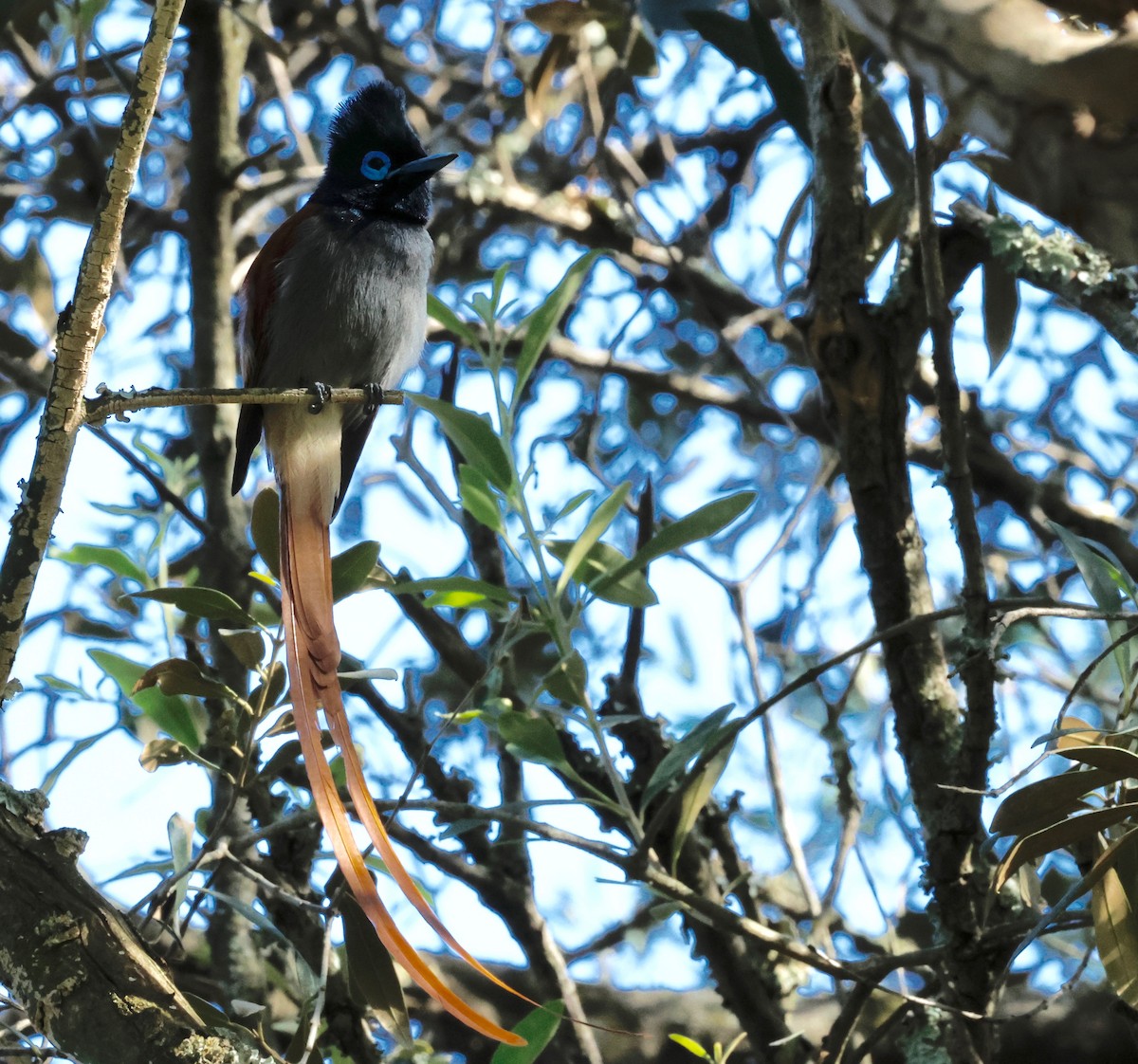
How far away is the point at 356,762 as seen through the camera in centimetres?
177

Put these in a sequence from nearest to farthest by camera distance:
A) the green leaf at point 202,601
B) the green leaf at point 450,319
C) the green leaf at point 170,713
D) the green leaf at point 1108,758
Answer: the green leaf at point 1108,758 < the green leaf at point 202,601 < the green leaf at point 170,713 < the green leaf at point 450,319

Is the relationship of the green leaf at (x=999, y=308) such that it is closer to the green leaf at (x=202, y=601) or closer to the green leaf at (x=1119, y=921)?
the green leaf at (x=1119, y=921)

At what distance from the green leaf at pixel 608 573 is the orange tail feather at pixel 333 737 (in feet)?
1.27

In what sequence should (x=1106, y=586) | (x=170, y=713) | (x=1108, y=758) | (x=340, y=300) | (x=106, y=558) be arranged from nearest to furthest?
(x=1108, y=758)
(x=1106, y=586)
(x=170, y=713)
(x=106, y=558)
(x=340, y=300)

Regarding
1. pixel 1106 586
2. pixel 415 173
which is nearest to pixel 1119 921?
pixel 1106 586

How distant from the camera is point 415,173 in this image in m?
2.85

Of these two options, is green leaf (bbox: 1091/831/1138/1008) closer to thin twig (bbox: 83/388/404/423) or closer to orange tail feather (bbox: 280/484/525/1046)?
orange tail feather (bbox: 280/484/525/1046)

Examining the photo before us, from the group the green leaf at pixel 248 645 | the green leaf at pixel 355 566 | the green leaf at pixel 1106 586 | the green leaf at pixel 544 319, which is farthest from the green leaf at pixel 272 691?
the green leaf at pixel 1106 586

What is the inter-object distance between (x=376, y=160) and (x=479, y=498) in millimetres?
1338

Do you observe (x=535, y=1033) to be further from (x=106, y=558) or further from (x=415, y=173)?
(x=415, y=173)

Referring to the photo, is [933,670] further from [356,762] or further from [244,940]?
[244,940]

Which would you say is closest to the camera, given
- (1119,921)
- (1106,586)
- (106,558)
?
(1119,921)

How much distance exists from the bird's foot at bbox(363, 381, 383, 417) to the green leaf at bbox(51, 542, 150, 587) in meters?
0.46

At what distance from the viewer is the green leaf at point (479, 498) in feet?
6.24
